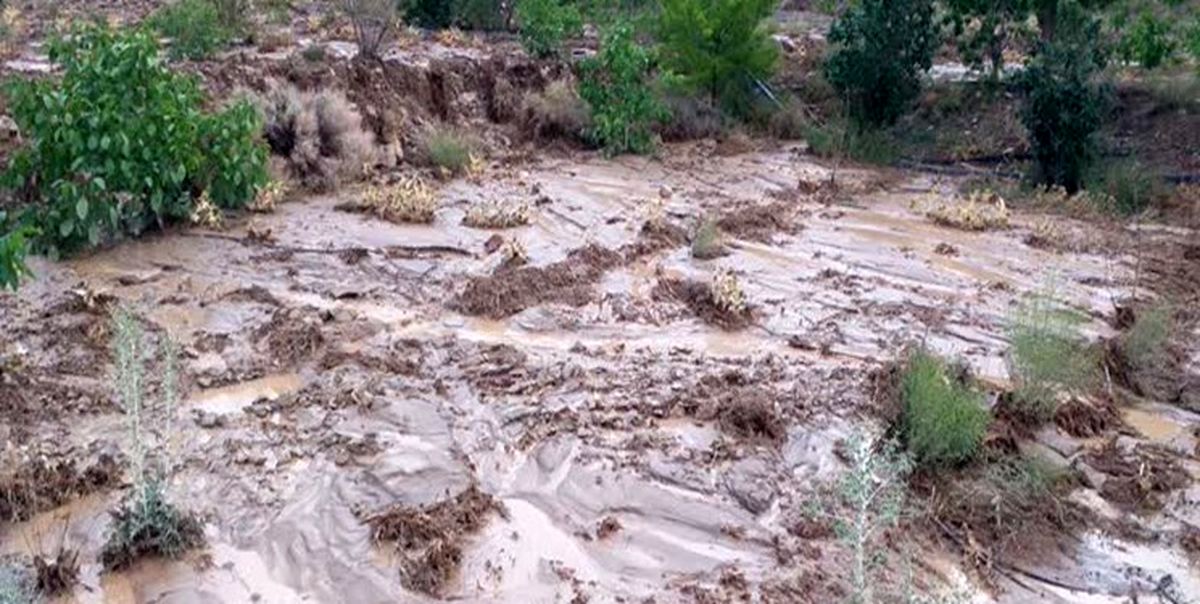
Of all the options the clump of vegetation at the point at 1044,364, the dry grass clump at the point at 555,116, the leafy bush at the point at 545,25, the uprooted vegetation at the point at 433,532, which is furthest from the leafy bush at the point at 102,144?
the leafy bush at the point at 545,25

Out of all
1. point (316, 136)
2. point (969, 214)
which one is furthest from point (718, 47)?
point (316, 136)

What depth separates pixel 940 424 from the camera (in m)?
5.53

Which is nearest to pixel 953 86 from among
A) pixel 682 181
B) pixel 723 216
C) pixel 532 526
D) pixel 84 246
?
pixel 682 181

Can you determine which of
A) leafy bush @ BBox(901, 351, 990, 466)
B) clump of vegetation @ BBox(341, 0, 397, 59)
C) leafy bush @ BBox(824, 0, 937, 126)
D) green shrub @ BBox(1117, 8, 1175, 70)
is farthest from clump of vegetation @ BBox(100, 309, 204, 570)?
green shrub @ BBox(1117, 8, 1175, 70)

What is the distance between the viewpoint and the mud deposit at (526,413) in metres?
4.67

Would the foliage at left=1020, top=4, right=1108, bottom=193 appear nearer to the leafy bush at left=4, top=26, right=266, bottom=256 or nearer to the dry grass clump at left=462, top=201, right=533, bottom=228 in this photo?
the dry grass clump at left=462, top=201, right=533, bottom=228

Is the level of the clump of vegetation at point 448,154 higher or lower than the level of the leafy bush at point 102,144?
lower

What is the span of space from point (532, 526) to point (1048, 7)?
12.1 meters

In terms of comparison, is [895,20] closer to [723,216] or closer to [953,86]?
[953,86]

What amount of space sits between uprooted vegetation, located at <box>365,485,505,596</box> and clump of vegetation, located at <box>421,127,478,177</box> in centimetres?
644

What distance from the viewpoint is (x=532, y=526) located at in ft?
16.1

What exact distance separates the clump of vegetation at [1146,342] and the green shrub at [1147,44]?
7.34m

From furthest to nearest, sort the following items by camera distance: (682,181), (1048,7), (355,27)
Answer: (1048,7) → (355,27) → (682,181)

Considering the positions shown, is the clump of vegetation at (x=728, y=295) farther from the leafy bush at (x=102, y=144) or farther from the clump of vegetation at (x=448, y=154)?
the clump of vegetation at (x=448, y=154)
